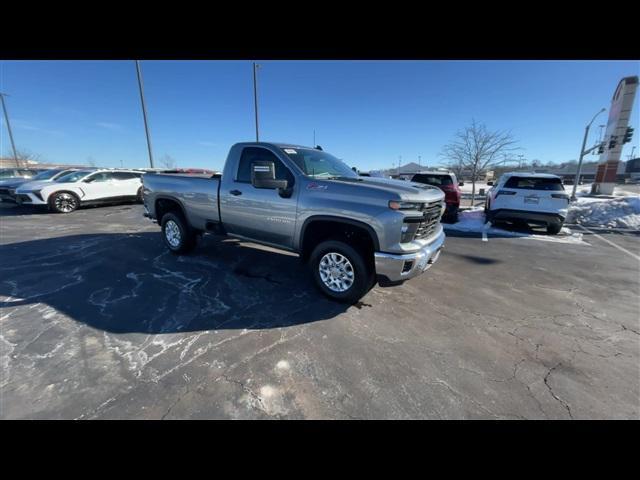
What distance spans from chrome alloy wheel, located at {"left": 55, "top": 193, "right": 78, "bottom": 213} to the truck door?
11.1 metres

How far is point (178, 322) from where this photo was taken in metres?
3.18

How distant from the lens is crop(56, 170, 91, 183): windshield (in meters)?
11.7

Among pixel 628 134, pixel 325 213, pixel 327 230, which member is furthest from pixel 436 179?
pixel 628 134

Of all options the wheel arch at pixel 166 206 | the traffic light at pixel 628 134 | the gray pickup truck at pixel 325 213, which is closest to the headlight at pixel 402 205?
the gray pickup truck at pixel 325 213

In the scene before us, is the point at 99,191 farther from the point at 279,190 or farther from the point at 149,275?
the point at 279,190

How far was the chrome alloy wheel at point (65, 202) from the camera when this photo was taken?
11031mm

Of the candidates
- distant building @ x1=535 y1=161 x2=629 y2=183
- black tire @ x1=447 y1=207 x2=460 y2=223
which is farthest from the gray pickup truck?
distant building @ x1=535 y1=161 x2=629 y2=183

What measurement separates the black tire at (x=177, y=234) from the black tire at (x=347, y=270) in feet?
10.1

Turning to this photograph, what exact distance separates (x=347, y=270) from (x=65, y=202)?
1363cm

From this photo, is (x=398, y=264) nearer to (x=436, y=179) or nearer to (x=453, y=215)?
(x=436, y=179)

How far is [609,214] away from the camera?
37.9ft

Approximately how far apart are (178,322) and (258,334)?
1.01m

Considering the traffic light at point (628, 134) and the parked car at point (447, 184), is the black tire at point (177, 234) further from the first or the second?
the traffic light at point (628, 134)
